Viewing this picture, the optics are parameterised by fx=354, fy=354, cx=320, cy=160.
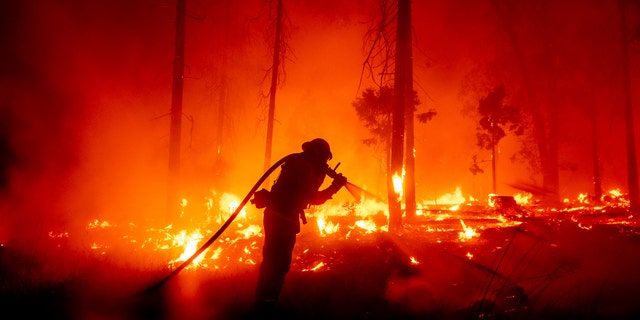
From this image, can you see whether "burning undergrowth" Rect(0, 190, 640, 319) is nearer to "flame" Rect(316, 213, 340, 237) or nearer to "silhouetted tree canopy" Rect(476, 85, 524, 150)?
"flame" Rect(316, 213, 340, 237)

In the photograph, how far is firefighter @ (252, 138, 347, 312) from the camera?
5.07 meters

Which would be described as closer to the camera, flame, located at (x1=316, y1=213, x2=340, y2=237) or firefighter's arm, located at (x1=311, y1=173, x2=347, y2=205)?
firefighter's arm, located at (x1=311, y1=173, x2=347, y2=205)

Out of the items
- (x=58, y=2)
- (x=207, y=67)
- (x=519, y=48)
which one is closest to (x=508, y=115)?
(x=519, y=48)

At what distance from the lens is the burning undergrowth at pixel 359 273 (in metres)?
5.39

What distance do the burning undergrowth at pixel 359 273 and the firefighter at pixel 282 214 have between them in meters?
0.64

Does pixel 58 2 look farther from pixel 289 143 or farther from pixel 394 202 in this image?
pixel 289 143

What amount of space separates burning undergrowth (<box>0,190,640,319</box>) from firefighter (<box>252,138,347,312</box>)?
0.64 m

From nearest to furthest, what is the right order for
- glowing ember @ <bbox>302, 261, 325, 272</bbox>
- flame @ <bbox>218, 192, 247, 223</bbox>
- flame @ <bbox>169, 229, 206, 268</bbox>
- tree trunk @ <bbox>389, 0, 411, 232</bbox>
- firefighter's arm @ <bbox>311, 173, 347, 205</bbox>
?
1. firefighter's arm @ <bbox>311, 173, 347, 205</bbox>
2. glowing ember @ <bbox>302, 261, 325, 272</bbox>
3. flame @ <bbox>169, 229, 206, 268</bbox>
4. tree trunk @ <bbox>389, 0, 411, 232</bbox>
5. flame @ <bbox>218, 192, 247, 223</bbox>

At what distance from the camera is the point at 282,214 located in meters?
5.07

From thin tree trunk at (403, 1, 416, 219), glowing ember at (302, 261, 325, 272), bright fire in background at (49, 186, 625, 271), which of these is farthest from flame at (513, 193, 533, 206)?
glowing ember at (302, 261, 325, 272)

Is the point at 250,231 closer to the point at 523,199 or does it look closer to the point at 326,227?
the point at 326,227

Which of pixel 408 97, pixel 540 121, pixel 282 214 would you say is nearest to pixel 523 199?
pixel 540 121

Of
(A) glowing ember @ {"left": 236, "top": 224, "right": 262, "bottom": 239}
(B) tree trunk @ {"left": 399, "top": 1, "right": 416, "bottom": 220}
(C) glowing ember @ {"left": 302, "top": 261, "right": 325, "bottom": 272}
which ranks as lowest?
(C) glowing ember @ {"left": 302, "top": 261, "right": 325, "bottom": 272}

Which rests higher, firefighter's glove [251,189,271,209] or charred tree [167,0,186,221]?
charred tree [167,0,186,221]
